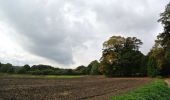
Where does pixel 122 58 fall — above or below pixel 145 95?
above

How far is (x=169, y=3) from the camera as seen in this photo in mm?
64250

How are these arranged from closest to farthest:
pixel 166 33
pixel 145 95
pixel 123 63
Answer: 1. pixel 145 95
2. pixel 166 33
3. pixel 123 63

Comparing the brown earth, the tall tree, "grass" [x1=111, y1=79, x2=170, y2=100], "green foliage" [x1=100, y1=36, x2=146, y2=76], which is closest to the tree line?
"green foliage" [x1=100, y1=36, x2=146, y2=76]

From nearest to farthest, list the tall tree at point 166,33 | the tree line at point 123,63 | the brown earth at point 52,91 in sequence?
the brown earth at point 52,91 < the tall tree at point 166,33 < the tree line at point 123,63

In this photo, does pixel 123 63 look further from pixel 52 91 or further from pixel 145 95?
pixel 145 95

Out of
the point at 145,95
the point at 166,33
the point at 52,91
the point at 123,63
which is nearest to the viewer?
the point at 145,95

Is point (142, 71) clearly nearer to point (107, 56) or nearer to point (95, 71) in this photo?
point (107, 56)

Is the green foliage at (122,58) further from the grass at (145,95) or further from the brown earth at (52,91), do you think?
the grass at (145,95)

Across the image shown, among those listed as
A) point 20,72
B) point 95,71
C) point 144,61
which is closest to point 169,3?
point 144,61

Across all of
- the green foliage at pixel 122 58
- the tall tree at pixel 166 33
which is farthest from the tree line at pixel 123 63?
the tall tree at pixel 166 33

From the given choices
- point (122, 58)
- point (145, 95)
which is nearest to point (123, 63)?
point (122, 58)

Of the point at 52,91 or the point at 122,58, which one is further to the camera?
the point at 122,58

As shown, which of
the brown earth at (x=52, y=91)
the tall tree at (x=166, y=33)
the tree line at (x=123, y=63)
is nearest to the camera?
the brown earth at (x=52, y=91)

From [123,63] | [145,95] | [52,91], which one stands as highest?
[123,63]
